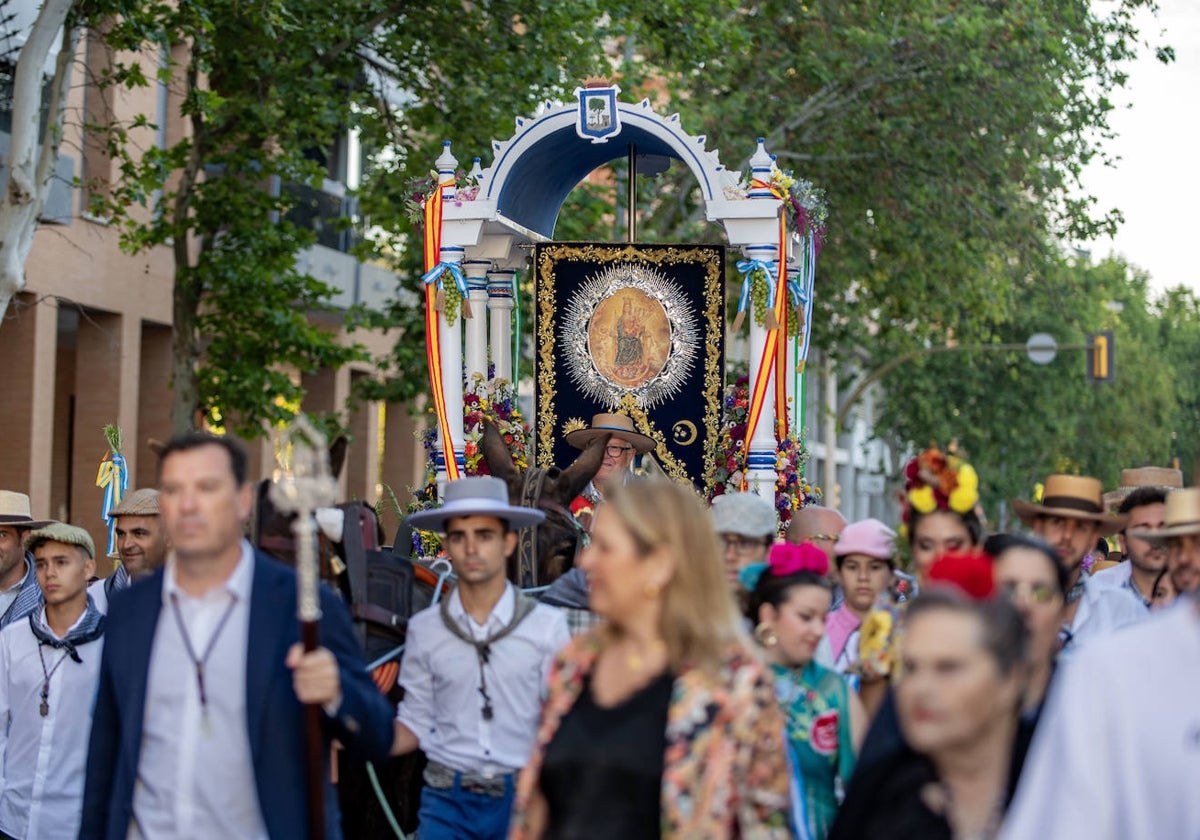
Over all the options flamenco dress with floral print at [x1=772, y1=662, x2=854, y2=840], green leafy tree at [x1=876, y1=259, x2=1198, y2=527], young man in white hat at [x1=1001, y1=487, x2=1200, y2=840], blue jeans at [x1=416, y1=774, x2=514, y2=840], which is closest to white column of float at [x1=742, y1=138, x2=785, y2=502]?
blue jeans at [x1=416, y1=774, x2=514, y2=840]

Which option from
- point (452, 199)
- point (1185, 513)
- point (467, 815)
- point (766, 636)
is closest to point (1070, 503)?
point (766, 636)

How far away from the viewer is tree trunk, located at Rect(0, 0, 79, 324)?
1477 cm

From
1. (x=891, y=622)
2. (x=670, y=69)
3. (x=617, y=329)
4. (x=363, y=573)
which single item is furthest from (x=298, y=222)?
(x=891, y=622)

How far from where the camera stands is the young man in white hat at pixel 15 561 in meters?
10.5

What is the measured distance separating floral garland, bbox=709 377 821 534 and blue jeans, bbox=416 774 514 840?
784 cm

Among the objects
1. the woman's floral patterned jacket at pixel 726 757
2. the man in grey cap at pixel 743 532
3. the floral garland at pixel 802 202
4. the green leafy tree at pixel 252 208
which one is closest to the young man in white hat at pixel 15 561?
the man in grey cap at pixel 743 532

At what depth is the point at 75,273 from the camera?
2406 cm

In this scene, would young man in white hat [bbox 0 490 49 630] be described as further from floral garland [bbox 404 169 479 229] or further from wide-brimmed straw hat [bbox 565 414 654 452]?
floral garland [bbox 404 169 479 229]

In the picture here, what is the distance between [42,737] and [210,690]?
3.39 metres

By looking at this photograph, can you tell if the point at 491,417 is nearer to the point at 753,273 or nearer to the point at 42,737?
the point at 753,273

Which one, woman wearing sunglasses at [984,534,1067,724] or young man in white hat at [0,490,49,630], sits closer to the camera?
woman wearing sunglasses at [984,534,1067,724]

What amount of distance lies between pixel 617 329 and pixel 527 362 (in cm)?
947

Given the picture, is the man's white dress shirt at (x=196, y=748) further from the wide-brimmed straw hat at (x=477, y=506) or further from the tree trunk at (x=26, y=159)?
the tree trunk at (x=26, y=159)

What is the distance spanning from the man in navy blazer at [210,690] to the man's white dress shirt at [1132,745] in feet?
8.43
